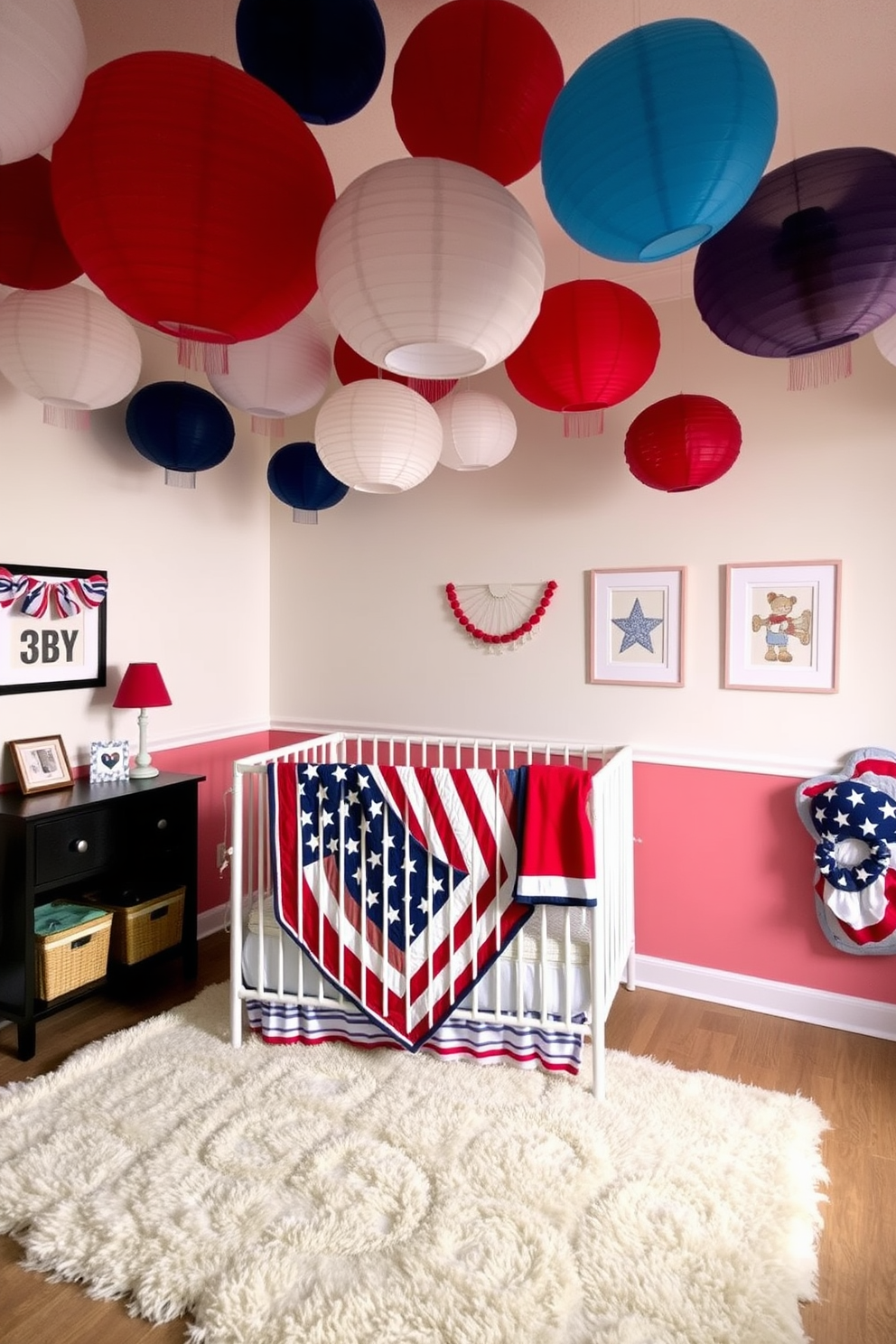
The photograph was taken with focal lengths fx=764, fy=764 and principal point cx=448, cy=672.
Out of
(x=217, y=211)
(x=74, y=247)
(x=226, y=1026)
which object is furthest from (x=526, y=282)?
(x=226, y=1026)

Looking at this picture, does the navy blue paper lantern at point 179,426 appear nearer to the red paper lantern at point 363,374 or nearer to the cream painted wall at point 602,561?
the red paper lantern at point 363,374

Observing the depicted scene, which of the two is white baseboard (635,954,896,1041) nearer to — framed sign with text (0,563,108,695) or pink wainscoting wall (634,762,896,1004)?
pink wainscoting wall (634,762,896,1004)

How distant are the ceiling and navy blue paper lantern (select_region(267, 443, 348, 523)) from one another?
0.89 metres

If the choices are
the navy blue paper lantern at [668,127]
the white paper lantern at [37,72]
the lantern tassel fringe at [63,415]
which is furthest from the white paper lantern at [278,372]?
the navy blue paper lantern at [668,127]

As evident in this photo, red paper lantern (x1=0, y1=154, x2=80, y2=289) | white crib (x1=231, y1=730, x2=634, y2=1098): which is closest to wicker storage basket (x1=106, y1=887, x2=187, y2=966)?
white crib (x1=231, y1=730, x2=634, y2=1098)

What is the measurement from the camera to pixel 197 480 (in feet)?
10.5

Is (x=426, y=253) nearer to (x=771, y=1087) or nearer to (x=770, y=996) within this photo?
(x=771, y=1087)

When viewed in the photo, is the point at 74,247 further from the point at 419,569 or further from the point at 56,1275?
the point at 419,569

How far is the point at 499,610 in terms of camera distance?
9.96 ft

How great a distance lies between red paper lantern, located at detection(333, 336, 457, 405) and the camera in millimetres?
2119

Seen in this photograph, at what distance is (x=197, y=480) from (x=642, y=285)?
Result: 6.19 feet

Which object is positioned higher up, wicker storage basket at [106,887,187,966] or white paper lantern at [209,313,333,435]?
white paper lantern at [209,313,333,435]

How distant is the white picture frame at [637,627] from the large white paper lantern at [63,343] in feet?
5.70

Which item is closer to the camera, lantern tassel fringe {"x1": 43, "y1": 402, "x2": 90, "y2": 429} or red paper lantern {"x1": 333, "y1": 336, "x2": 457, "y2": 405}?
lantern tassel fringe {"x1": 43, "y1": 402, "x2": 90, "y2": 429}
